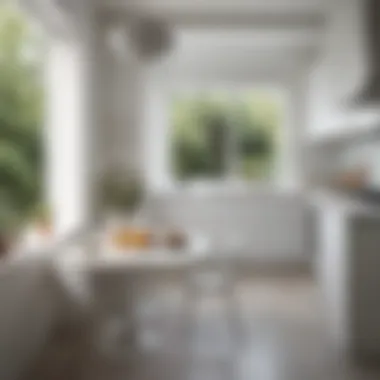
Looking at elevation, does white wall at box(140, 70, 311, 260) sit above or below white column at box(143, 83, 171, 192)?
below

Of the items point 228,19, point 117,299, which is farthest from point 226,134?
point 117,299

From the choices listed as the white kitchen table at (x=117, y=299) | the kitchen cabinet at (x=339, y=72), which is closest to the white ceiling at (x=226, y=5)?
the kitchen cabinet at (x=339, y=72)

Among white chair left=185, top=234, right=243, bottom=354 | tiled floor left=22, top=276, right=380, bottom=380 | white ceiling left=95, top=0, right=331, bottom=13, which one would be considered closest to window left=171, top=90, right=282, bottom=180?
white chair left=185, top=234, right=243, bottom=354

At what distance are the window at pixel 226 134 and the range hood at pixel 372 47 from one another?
3296mm

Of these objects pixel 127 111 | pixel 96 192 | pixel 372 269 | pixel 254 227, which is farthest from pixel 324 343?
pixel 127 111

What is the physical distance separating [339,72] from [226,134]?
2580 millimetres

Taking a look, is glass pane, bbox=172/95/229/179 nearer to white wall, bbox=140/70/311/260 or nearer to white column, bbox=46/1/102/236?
white wall, bbox=140/70/311/260

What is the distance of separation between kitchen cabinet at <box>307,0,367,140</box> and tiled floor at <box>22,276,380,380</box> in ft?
5.04

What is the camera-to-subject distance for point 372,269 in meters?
3.68

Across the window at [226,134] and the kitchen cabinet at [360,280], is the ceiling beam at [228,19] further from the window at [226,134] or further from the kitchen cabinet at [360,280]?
the kitchen cabinet at [360,280]

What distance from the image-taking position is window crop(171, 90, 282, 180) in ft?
24.1

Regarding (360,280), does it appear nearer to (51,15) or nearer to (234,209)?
(51,15)

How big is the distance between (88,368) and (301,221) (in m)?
4.01

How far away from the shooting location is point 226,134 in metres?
7.46
